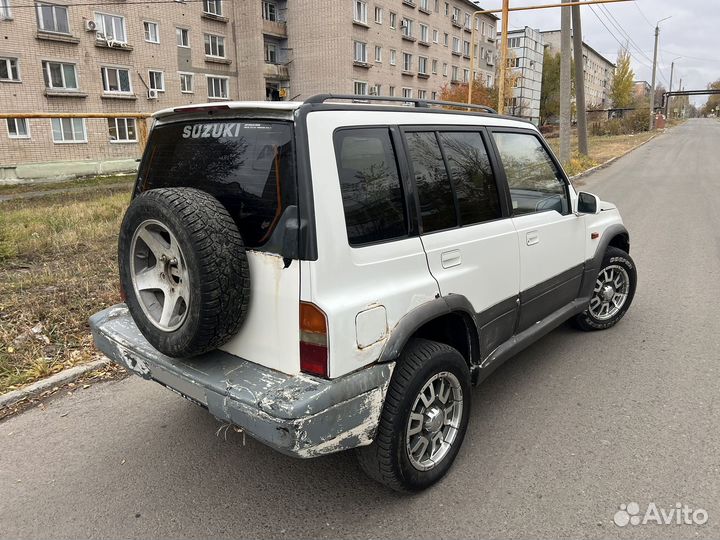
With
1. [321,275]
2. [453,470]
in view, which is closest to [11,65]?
[321,275]

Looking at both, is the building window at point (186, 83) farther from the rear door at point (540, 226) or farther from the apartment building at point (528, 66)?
the apartment building at point (528, 66)

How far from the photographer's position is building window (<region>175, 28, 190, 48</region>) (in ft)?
96.6

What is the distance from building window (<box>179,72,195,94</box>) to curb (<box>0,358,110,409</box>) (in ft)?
95.6

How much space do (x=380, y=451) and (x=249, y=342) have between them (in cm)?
78

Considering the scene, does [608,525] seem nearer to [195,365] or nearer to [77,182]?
[195,365]

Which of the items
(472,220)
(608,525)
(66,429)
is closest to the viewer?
(608,525)

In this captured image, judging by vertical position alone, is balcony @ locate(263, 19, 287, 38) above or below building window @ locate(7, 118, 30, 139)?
above

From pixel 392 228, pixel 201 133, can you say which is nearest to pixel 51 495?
pixel 201 133

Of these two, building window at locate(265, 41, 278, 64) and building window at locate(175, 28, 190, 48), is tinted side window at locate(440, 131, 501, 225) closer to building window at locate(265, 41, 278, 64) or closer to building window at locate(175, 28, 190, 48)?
building window at locate(175, 28, 190, 48)

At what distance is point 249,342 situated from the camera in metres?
2.43

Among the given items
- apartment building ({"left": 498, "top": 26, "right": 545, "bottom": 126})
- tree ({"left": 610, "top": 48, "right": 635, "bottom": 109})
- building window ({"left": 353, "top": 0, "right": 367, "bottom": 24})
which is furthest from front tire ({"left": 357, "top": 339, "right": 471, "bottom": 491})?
tree ({"left": 610, "top": 48, "right": 635, "bottom": 109})

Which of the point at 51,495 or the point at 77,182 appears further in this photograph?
the point at 77,182

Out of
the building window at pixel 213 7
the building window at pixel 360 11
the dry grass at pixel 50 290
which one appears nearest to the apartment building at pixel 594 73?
the building window at pixel 360 11

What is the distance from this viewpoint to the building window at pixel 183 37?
29.5 meters
